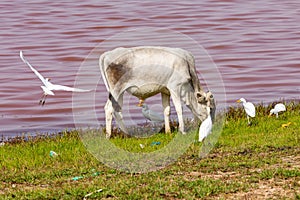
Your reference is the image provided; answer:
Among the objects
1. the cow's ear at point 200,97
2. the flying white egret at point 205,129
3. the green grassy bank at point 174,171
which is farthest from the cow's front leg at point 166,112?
the flying white egret at point 205,129

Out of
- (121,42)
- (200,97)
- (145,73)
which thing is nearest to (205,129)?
(200,97)

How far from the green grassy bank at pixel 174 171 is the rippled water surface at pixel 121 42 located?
3.95m

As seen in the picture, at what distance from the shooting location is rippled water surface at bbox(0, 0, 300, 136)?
18.7m

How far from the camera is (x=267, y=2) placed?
35188 millimetres

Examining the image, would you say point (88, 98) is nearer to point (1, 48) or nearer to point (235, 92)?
point (235, 92)

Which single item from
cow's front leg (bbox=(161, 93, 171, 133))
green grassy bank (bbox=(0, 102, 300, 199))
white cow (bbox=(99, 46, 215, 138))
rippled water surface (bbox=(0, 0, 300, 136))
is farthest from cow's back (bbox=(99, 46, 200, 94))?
rippled water surface (bbox=(0, 0, 300, 136))

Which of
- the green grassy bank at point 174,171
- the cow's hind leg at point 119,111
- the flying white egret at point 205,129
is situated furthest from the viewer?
the cow's hind leg at point 119,111

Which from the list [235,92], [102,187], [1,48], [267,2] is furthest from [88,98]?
[267,2]

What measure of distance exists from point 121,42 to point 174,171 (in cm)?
1298

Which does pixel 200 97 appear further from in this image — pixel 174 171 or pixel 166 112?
pixel 174 171

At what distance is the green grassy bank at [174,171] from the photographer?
349 inches

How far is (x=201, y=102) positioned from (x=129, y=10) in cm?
2018

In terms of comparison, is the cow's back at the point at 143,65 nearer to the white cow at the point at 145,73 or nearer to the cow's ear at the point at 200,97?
the white cow at the point at 145,73

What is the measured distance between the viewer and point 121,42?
74.5ft
